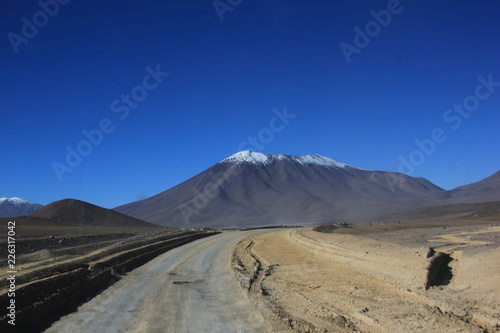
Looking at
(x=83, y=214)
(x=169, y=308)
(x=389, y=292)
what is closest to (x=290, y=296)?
(x=389, y=292)

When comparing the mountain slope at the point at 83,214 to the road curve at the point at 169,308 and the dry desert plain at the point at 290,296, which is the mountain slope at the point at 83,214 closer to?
the dry desert plain at the point at 290,296

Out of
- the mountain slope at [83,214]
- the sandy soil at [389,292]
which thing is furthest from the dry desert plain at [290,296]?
the mountain slope at [83,214]

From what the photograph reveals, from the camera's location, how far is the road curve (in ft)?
24.6

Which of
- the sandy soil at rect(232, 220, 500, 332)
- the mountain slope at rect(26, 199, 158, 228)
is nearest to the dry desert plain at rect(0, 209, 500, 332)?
the sandy soil at rect(232, 220, 500, 332)

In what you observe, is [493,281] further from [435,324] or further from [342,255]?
[342,255]

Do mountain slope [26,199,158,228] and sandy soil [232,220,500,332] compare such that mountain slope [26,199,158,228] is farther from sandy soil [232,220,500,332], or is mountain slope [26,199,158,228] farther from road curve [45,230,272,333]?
sandy soil [232,220,500,332]

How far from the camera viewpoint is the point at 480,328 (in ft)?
21.2

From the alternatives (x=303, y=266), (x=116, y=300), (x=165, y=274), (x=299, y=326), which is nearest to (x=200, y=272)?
(x=165, y=274)

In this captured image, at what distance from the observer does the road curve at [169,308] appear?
7.50m

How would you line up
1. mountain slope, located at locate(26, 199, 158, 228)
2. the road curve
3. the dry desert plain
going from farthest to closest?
mountain slope, located at locate(26, 199, 158, 228)
the road curve
the dry desert plain

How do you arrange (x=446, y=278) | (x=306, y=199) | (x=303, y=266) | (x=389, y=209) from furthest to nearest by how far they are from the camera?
(x=306, y=199), (x=389, y=209), (x=303, y=266), (x=446, y=278)

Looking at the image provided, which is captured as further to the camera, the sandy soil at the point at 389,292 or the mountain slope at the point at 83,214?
the mountain slope at the point at 83,214

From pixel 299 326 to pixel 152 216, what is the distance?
195492 mm

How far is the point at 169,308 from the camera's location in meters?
8.94
